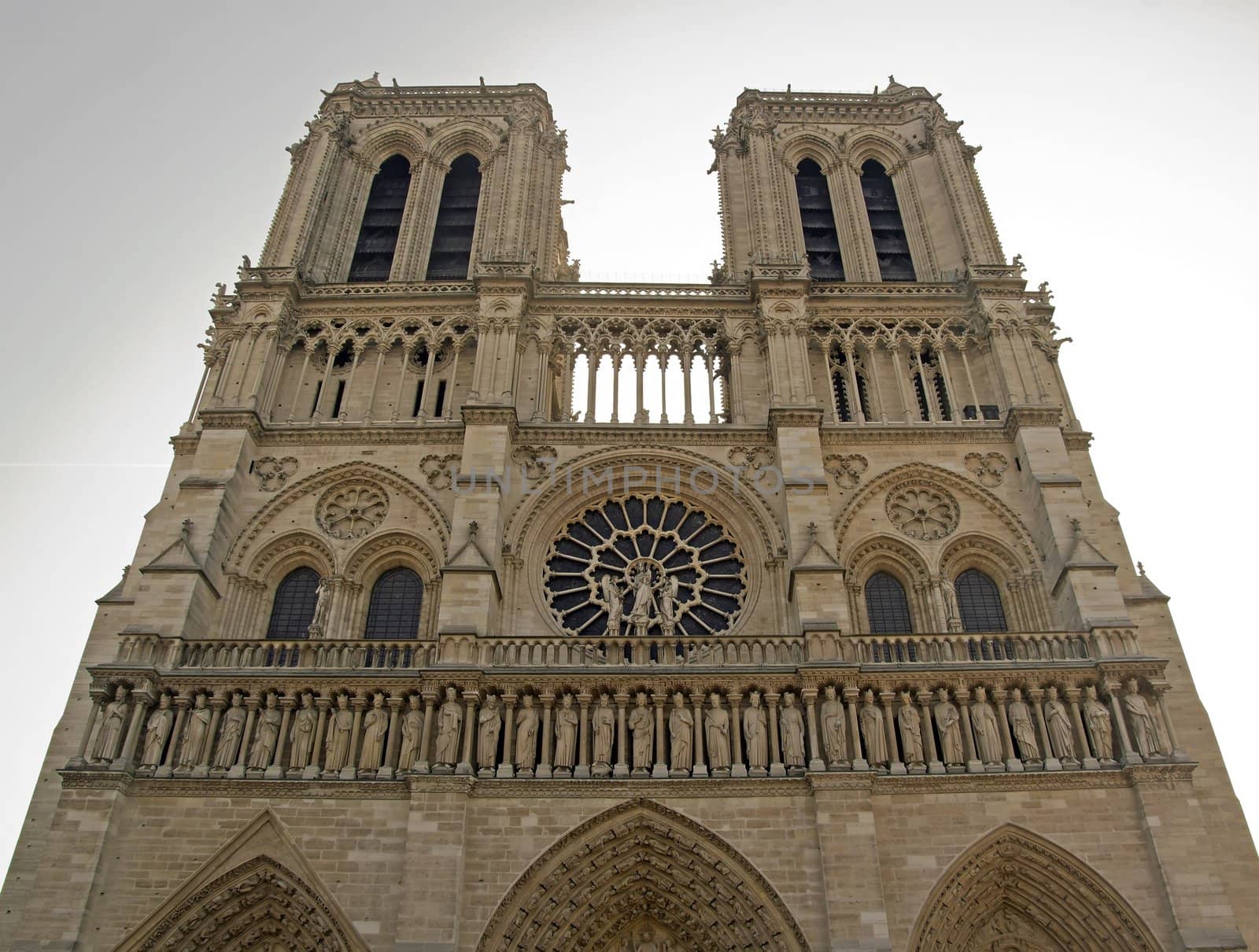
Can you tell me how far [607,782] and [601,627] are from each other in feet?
12.9

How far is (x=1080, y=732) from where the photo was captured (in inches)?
635

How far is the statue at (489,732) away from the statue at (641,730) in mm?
1967

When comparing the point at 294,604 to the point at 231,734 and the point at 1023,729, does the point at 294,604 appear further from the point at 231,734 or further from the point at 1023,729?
the point at 1023,729

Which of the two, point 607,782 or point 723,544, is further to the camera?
point 723,544

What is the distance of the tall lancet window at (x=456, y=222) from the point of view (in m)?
25.1

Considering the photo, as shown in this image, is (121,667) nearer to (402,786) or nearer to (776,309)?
(402,786)

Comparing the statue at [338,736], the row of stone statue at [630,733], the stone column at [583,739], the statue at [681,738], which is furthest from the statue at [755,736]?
the statue at [338,736]

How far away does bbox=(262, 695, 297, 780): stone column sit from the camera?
51.9ft

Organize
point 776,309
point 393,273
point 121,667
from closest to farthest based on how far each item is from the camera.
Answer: point 121,667, point 776,309, point 393,273

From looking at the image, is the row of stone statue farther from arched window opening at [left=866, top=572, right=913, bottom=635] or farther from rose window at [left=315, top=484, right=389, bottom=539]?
rose window at [left=315, top=484, right=389, bottom=539]

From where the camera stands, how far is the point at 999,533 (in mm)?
19672

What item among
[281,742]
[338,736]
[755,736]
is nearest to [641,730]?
[755,736]

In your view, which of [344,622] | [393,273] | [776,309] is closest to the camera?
[344,622]

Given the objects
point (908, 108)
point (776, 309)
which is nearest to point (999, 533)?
point (776, 309)
